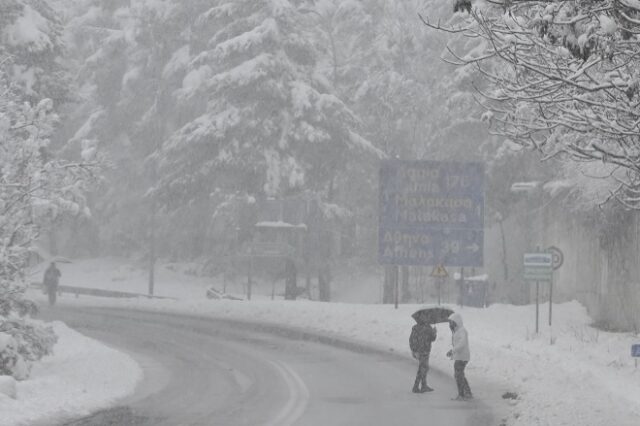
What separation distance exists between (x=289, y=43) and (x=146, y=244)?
24.6 m

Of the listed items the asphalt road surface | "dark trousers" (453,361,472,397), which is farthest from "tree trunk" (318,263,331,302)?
"dark trousers" (453,361,472,397)

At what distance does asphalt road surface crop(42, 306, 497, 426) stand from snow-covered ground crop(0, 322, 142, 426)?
369 mm

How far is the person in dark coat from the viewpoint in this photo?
17.8 m

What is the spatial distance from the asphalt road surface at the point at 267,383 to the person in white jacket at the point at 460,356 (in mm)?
331

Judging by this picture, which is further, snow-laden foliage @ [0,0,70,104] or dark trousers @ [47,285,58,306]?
dark trousers @ [47,285,58,306]

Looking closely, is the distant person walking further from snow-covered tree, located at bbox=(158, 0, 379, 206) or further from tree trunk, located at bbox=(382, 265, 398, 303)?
tree trunk, located at bbox=(382, 265, 398, 303)

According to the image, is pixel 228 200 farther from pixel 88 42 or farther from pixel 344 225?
pixel 88 42

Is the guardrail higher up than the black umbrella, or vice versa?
the black umbrella

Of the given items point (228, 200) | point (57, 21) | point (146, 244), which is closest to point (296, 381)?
point (57, 21)

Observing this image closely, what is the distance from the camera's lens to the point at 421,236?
3244 centimetres

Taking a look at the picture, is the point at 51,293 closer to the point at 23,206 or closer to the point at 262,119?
the point at 262,119

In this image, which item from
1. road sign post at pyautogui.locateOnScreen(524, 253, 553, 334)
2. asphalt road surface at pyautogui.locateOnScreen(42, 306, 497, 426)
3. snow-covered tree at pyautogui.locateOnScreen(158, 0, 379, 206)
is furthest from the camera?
snow-covered tree at pyautogui.locateOnScreen(158, 0, 379, 206)

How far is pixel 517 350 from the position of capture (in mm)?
23188

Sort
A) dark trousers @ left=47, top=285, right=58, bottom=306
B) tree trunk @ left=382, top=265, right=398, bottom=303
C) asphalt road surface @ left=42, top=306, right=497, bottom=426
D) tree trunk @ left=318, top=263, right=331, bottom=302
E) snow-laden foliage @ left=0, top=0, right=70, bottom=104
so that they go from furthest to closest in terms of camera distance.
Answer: tree trunk @ left=318, top=263, right=331, bottom=302, tree trunk @ left=382, top=265, right=398, bottom=303, dark trousers @ left=47, top=285, right=58, bottom=306, snow-laden foliage @ left=0, top=0, right=70, bottom=104, asphalt road surface @ left=42, top=306, right=497, bottom=426
